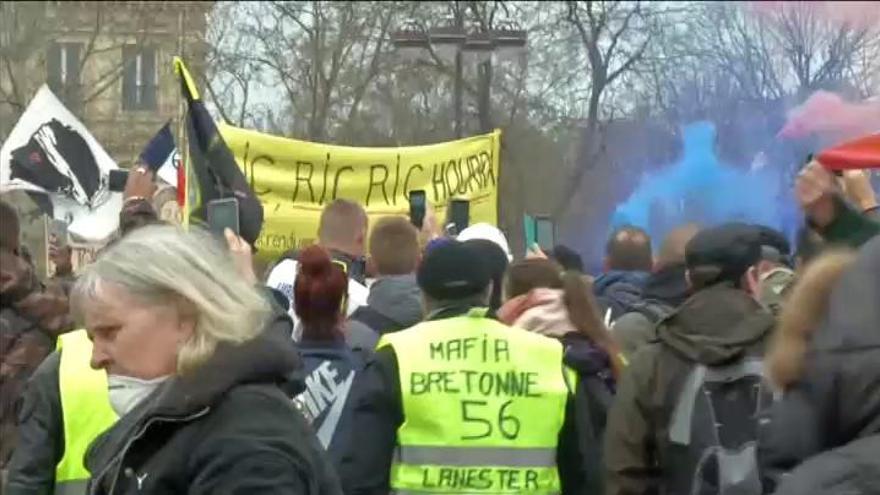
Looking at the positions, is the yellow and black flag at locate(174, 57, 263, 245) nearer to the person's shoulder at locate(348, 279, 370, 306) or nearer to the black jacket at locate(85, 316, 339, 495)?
the person's shoulder at locate(348, 279, 370, 306)

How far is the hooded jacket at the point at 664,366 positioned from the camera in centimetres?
579

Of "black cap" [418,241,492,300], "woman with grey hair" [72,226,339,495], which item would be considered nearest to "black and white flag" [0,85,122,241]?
"black cap" [418,241,492,300]

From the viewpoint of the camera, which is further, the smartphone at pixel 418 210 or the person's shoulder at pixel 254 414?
the smartphone at pixel 418 210

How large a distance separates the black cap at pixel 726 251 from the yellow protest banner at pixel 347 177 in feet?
20.1

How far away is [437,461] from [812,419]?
2.44 meters

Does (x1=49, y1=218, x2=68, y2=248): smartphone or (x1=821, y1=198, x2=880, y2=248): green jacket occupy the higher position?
(x1=821, y1=198, x2=880, y2=248): green jacket

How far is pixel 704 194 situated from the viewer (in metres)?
17.5

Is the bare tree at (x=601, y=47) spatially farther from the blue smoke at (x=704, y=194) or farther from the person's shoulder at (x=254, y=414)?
the person's shoulder at (x=254, y=414)

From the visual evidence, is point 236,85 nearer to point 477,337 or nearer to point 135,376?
point 477,337

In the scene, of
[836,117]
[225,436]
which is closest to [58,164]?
[836,117]

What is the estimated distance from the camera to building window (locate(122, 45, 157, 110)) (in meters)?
34.8

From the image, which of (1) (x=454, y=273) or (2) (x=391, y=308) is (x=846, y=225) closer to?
(1) (x=454, y=273)

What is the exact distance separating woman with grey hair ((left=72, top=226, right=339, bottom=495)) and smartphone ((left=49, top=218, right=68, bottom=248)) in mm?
6735

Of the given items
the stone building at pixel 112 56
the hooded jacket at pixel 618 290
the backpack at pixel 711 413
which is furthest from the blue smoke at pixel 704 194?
the stone building at pixel 112 56
